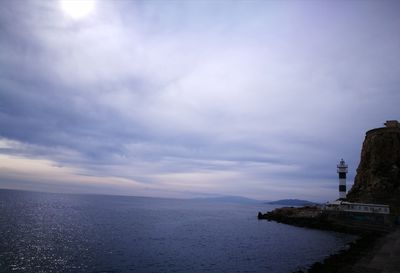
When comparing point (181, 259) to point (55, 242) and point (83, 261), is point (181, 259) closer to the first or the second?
point (83, 261)

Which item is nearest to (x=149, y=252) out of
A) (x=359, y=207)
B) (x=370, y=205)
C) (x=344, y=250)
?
(x=344, y=250)

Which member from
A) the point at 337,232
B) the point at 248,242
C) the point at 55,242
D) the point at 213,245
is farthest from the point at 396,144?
the point at 55,242

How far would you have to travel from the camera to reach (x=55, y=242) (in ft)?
132

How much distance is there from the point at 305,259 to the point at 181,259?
603 inches

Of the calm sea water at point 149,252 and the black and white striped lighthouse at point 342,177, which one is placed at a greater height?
the black and white striped lighthouse at point 342,177

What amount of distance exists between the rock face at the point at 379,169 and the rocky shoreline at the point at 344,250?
12.7 metres

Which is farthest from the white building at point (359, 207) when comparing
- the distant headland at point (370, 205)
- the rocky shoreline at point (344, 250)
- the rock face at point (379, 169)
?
the rock face at point (379, 169)

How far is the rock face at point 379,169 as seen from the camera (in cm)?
6969

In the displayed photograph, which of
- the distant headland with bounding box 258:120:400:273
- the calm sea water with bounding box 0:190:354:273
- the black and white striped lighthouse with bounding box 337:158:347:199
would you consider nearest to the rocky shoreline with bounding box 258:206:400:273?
the distant headland with bounding box 258:120:400:273

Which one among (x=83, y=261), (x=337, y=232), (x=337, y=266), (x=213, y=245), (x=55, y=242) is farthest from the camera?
(x=337, y=232)

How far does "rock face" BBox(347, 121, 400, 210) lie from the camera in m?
69.7

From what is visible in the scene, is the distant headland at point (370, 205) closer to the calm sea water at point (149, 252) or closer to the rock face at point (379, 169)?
the rock face at point (379, 169)

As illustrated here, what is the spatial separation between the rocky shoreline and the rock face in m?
12.7

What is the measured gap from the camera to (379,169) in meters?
74.9
